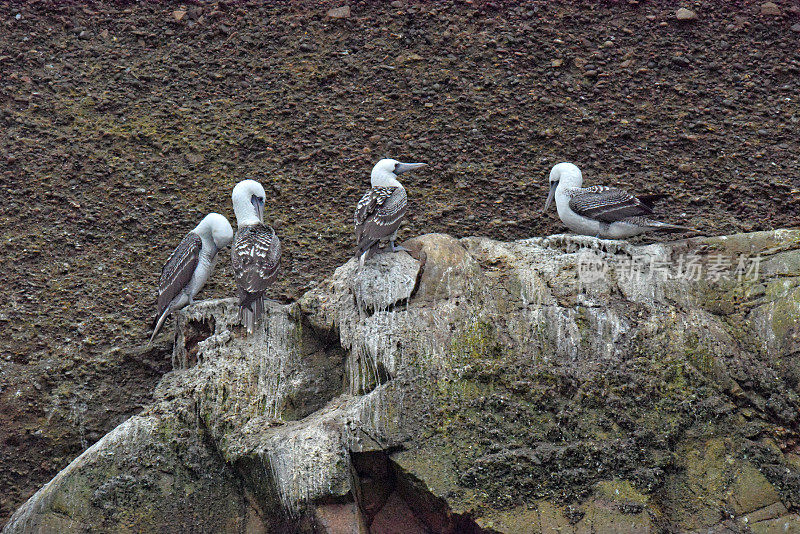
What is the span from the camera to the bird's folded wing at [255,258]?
6773 millimetres

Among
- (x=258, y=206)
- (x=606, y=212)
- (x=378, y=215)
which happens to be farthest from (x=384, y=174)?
(x=606, y=212)

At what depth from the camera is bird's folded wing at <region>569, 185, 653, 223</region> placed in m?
7.38

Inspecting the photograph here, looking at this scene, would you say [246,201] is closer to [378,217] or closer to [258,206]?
[258,206]

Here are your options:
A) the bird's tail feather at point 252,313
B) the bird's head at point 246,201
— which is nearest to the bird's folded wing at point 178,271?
the bird's head at point 246,201

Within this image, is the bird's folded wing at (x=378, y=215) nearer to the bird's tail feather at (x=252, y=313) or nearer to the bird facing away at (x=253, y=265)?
the bird facing away at (x=253, y=265)

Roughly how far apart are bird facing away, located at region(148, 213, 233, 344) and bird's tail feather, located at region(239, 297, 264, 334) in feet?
2.28

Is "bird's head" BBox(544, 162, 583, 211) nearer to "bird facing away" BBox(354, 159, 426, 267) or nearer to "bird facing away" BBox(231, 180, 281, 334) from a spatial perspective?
"bird facing away" BBox(354, 159, 426, 267)

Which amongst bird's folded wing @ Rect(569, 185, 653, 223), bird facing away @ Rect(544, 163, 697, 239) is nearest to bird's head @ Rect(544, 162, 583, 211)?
bird facing away @ Rect(544, 163, 697, 239)

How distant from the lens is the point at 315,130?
10.5 m

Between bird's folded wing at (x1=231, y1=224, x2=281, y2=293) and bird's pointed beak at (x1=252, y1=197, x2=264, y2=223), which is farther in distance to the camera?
bird's pointed beak at (x1=252, y1=197, x2=264, y2=223)

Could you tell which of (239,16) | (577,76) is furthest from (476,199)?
(239,16)

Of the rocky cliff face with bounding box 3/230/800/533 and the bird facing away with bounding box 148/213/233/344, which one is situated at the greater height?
the bird facing away with bounding box 148/213/233/344

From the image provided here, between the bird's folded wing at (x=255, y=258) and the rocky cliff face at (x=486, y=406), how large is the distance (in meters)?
0.34

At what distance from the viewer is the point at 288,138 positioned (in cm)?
1051
